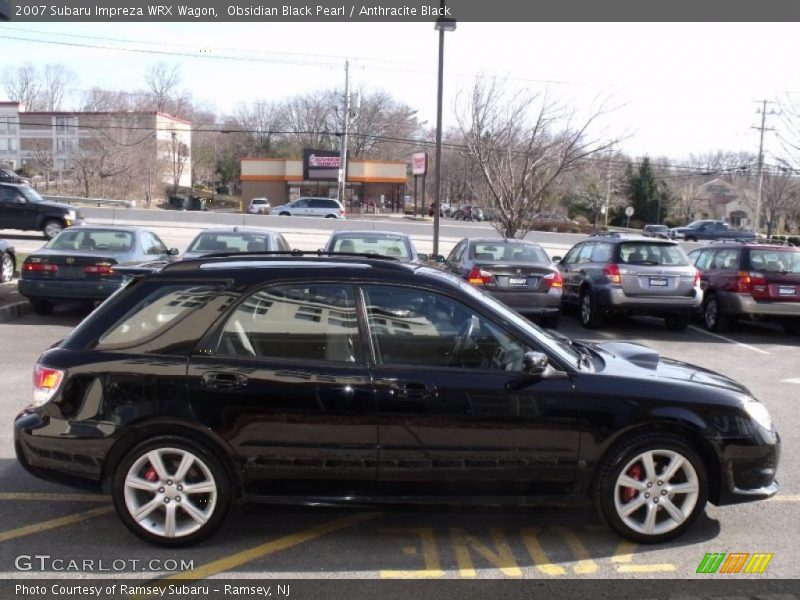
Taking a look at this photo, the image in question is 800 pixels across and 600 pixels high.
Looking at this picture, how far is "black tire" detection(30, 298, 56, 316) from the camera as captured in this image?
11505 millimetres

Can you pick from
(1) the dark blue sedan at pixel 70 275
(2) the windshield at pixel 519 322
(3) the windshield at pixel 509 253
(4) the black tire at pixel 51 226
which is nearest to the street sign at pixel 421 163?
(4) the black tire at pixel 51 226

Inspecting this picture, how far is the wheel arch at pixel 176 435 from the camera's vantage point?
3932 millimetres

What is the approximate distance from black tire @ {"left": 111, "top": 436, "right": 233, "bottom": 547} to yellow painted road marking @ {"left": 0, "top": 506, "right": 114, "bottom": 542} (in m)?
0.59

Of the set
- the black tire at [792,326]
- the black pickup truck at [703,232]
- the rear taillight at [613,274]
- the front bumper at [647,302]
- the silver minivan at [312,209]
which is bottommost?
the black tire at [792,326]

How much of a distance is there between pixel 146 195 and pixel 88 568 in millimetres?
64340

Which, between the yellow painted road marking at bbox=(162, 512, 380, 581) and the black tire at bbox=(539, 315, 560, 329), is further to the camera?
the black tire at bbox=(539, 315, 560, 329)

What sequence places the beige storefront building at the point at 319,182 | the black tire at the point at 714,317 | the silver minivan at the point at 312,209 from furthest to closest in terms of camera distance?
1. the beige storefront building at the point at 319,182
2. the silver minivan at the point at 312,209
3. the black tire at the point at 714,317

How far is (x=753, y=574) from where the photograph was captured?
3.91 meters

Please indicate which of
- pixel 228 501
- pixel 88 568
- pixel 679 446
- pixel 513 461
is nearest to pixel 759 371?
pixel 679 446

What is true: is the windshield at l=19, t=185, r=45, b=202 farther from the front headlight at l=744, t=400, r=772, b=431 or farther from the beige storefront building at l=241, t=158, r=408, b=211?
the beige storefront building at l=241, t=158, r=408, b=211

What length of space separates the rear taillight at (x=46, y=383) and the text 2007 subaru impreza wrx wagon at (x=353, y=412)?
0.04 feet

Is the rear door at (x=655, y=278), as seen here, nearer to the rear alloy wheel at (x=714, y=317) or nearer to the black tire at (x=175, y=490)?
the rear alloy wheel at (x=714, y=317)

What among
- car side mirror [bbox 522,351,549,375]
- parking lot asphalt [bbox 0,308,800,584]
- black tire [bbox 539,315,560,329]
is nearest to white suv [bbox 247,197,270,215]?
black tire [bbox 539,315,560,329]

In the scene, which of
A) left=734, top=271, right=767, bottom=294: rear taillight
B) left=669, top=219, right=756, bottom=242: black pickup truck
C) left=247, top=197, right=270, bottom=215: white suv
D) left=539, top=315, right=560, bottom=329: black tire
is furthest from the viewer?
left=247, top=197, right=270, bottom=215: white suv
